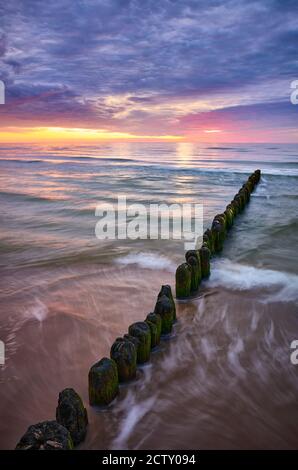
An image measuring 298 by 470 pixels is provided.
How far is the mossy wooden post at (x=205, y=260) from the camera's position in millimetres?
7125

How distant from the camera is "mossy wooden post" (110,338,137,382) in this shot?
4105 millimetres

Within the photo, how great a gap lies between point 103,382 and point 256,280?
4.63m

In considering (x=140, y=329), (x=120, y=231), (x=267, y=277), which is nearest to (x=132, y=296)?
(x=140, y=329)

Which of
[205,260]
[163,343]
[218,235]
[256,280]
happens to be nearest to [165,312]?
[163,343]

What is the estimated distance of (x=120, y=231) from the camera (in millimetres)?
11680

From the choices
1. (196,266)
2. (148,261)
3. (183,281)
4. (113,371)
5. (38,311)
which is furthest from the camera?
(148,261)

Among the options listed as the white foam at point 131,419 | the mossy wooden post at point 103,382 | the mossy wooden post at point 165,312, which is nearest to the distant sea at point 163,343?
the white foam at point 131,419

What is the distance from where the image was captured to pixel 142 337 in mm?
4480

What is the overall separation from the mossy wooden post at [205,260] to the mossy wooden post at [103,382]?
3587 mm

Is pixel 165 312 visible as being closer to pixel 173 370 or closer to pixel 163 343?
pixel 163 343

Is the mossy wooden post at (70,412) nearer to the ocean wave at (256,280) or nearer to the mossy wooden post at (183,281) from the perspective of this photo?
the mossy wooden post at (183,281)
